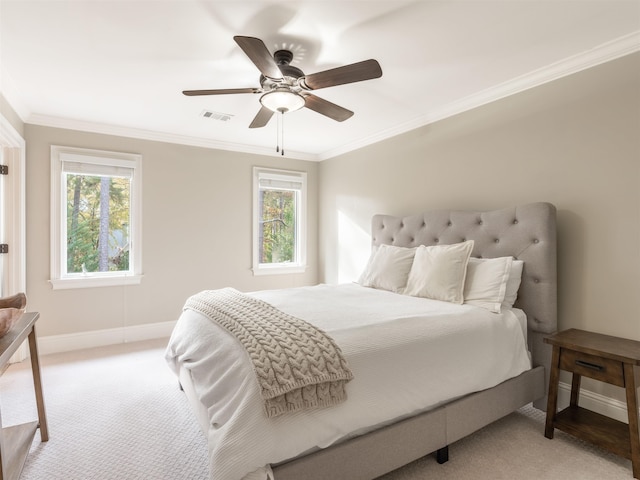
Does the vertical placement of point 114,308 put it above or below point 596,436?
above

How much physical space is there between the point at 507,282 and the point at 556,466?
3.50ft

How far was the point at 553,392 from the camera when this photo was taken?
200 centimetres

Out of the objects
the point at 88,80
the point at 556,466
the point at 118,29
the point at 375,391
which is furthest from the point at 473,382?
the point at 88,80

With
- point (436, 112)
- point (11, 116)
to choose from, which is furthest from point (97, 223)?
point (436, 112)

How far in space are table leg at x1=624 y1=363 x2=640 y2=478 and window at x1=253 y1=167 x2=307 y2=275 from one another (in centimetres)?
369

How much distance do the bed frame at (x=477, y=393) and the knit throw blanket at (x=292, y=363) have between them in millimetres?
249

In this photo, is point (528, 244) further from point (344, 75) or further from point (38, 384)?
point (38, 384)

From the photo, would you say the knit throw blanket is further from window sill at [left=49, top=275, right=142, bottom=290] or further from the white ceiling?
window sill at [left=49, top=275, right=142, bottom=290]

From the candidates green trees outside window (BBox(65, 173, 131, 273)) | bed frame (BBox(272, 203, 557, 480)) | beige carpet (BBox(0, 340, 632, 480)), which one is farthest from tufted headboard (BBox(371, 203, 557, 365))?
green trees outside window (BBox(65, 173, 131, 273))

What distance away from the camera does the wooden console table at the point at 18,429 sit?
→ 1462 millimetres

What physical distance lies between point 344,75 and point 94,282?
3364mm

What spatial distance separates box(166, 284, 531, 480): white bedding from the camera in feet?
4.15

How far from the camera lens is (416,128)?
11.4 feet

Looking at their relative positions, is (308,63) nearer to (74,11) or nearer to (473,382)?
(74,11)
